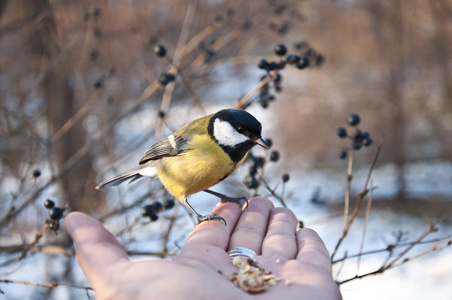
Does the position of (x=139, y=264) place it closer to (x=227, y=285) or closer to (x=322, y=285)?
(x=227, y=285)

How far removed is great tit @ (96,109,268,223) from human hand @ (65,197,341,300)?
11.4 inches

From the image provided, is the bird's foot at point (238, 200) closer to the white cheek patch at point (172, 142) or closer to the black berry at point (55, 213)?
the white cheek patch at point (172, 142)

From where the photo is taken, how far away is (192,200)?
3939 mm

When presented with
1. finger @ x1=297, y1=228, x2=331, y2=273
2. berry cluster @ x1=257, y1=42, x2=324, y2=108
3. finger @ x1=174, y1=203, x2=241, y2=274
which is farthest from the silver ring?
berry cluster @ x1=257, y1=42, x2=324, y2=108

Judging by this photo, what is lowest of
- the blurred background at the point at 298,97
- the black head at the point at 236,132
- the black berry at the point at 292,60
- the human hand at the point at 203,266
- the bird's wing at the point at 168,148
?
the human hand at the point at 203,266

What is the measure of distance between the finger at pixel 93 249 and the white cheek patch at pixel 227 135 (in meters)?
0.81

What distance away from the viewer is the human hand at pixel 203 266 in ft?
4.75

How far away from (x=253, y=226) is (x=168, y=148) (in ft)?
2.25

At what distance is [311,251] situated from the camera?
6.02 ft

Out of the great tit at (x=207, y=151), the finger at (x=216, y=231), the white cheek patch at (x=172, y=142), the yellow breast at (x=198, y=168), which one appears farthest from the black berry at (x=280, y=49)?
the finger at (x=216, y=231)

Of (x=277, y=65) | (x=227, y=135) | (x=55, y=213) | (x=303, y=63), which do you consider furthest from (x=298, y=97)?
(x=55, y=213)

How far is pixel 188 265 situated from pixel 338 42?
21.0 ft

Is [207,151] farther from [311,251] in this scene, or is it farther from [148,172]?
[311,251]

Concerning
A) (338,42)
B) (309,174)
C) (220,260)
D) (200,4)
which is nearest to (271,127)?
(309,174)
